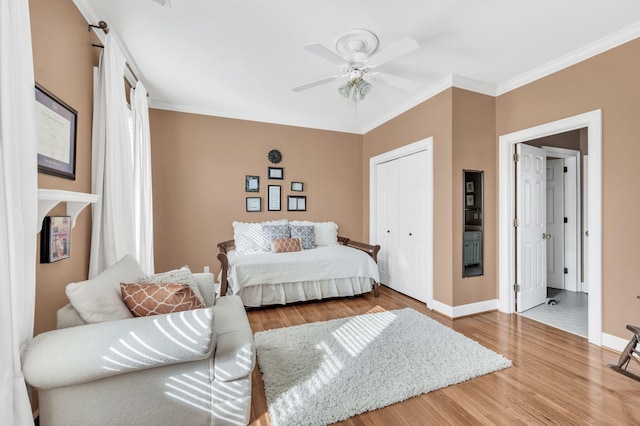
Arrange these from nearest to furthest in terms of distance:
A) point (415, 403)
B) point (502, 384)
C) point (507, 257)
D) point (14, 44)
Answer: point (14, 44)
point (415, 403)
point (502, 384)
point (507, 257)

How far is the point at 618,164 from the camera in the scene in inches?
90.5

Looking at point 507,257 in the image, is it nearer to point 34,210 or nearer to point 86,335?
point 86,335

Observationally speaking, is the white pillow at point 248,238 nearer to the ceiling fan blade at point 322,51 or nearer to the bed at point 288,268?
the bed at point 288,268

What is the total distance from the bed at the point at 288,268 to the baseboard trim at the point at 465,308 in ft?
2.85

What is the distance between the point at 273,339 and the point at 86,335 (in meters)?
1.52

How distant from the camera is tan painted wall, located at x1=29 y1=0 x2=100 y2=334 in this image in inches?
62.4

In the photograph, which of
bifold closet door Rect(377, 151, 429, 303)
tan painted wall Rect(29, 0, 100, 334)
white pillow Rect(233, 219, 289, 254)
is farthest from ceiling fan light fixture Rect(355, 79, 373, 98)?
white pillow Rect(233, 219, 289, 254)

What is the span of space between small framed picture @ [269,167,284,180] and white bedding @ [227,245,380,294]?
4.47 feet

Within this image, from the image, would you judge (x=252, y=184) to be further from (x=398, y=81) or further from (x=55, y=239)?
(x=55, y=239)

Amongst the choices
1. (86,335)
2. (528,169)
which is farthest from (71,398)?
(528,169)

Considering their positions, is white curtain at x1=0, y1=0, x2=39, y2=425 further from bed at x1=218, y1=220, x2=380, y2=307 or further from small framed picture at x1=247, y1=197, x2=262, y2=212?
small framed picture at x1=247, y1=197, x2=262, y2=212

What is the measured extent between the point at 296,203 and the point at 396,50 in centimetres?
296

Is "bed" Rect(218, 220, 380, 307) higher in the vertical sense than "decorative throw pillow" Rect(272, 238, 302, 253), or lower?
lower

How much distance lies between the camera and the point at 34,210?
1.31m
